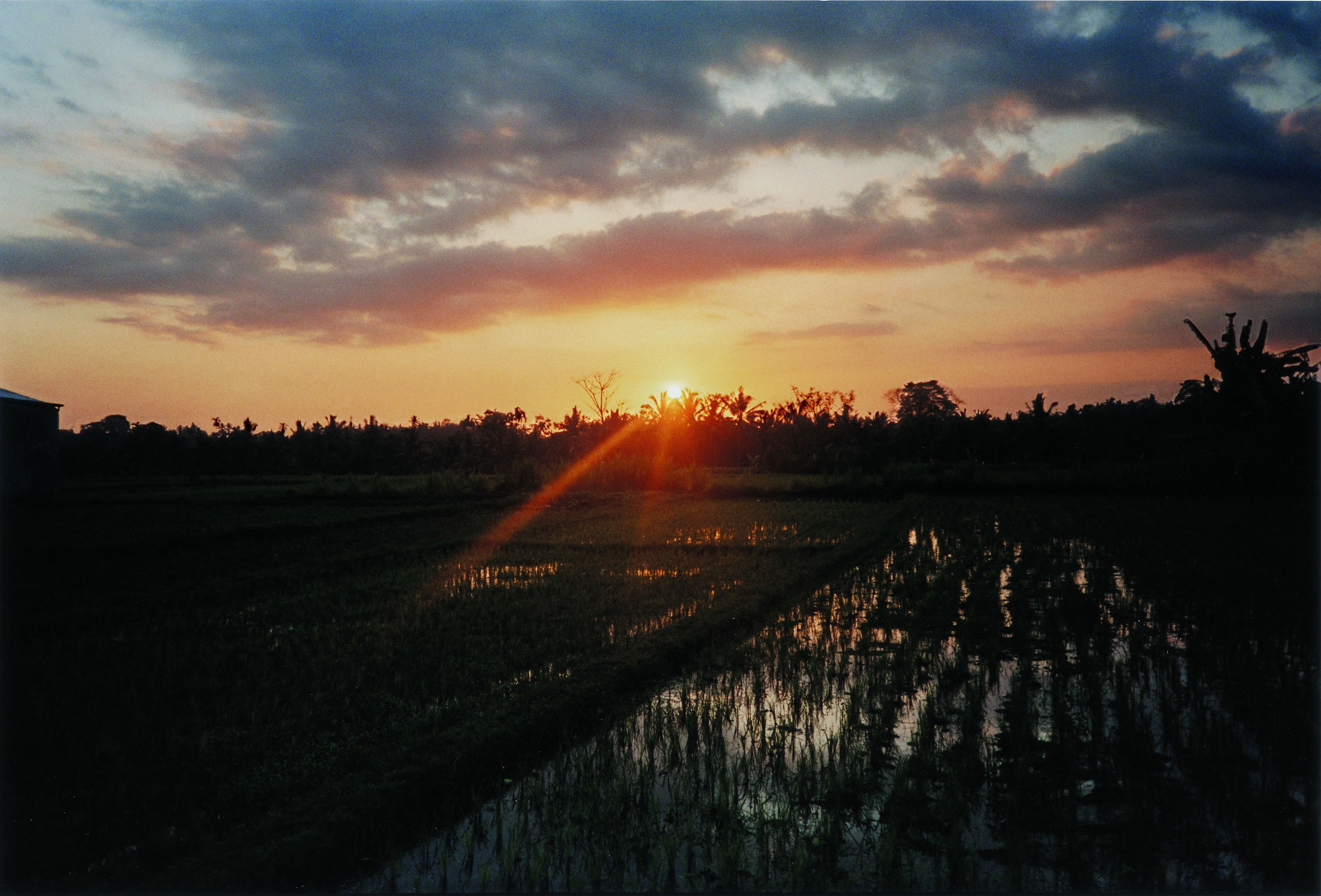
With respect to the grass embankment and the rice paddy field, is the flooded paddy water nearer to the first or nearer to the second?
the rice paddy field

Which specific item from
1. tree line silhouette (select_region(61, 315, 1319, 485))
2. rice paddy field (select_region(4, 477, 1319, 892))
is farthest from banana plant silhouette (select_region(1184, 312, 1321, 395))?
tree line silhouette (select_region(61, 315, 1319, 485))

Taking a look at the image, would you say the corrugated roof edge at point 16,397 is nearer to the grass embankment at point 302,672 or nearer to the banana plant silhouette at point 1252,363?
the grass embankment at point 302,672

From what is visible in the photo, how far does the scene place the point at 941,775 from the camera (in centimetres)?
392

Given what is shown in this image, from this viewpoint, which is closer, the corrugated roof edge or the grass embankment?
the grass embankment

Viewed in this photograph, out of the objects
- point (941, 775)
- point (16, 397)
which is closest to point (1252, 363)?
point (941, 775)

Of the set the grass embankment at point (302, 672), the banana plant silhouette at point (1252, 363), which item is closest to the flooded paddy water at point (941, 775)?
the grass embankment at point (302, 672)

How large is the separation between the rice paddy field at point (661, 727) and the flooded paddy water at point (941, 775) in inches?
0.8

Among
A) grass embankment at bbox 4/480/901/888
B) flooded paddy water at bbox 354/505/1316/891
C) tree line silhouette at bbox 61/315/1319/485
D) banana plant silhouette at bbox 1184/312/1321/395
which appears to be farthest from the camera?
tree line silhouette at bbox 61/315/1319/485

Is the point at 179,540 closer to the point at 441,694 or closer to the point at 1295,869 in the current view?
the point at 441,694

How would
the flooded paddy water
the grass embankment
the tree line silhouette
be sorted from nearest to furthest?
the flooded paddy water, the grass embankment, the tree line silhouette

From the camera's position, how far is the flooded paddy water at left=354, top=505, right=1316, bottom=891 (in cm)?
308

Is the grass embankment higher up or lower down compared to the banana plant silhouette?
lower down

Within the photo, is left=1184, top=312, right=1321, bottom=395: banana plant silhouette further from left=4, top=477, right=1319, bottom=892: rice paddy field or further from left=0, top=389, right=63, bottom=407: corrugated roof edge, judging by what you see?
left=0, top=389, right=63, bottom=407: corrugated roof edge

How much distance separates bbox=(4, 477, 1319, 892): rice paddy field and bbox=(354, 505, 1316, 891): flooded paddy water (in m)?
0.02
